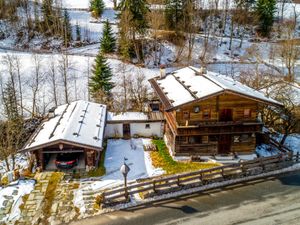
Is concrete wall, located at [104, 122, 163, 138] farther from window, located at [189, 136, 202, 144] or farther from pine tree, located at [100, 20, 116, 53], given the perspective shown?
pine tree, located at [100, 20, 116, 53]

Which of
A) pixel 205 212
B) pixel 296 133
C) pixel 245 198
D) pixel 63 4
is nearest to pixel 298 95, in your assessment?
pixel 296 133

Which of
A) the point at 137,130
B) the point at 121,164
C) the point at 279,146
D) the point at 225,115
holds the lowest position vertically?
the point at 121,164

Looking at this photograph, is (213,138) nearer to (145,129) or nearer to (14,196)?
(145,129)

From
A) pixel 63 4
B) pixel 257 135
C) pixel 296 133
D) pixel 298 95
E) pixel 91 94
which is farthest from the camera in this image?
pixel 63 4

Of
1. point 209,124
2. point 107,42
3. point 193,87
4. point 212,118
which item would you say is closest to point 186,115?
point 209,124

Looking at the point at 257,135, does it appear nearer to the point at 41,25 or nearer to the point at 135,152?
the point at 135,152

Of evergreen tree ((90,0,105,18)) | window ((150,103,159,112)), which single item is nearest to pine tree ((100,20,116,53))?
evergreen tree ((90,0,105,18))
